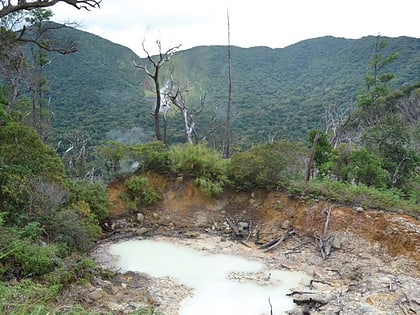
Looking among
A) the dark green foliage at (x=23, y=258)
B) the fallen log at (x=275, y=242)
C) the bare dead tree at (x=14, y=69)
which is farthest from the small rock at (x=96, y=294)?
the bare dead tree at (x=14, y=69)

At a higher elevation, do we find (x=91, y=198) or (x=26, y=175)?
(x=26, y=175)

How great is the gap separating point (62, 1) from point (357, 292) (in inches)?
303

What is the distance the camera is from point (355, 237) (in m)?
8.03

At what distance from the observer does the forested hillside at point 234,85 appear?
29094 mm

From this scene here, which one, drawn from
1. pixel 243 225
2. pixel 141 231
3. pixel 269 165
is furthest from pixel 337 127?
pixel 141 231

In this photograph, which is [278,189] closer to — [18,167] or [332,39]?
[18,167]

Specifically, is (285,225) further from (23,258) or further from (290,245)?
(23,258)

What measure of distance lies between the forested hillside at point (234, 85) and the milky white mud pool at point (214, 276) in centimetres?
1570

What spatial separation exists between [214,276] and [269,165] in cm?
400

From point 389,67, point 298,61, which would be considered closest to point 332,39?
point 298,61

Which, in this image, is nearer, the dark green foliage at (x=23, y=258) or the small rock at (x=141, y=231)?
the dark green foliage at (x=23, y=258)

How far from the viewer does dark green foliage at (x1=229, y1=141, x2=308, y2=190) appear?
1009cm

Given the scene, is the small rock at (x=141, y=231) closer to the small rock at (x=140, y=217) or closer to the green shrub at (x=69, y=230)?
the small rock at (x=140, y=217)

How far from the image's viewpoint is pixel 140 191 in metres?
10.5
